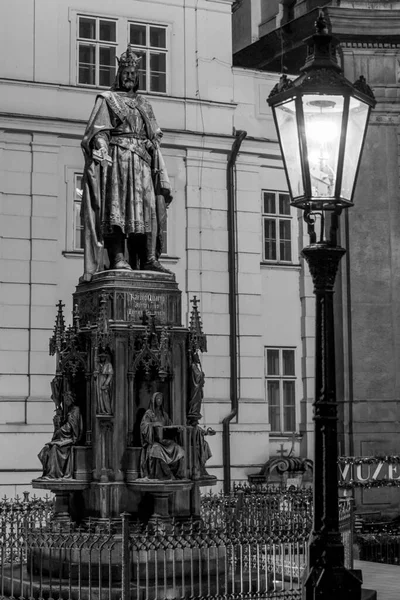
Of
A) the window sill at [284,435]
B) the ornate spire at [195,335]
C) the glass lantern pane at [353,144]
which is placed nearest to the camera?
the glass lantern pane at [353,144]

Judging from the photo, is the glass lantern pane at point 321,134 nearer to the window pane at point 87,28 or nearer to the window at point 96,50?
the window at point 96,50

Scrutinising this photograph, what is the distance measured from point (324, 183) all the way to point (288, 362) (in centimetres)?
1607

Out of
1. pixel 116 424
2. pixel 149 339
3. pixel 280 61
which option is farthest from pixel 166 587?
pixel 280 61

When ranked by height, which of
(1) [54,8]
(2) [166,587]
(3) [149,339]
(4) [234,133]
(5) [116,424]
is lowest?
(2) [166,587]

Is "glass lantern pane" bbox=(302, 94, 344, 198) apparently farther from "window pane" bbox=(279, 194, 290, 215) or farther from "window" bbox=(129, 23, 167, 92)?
"window pane" bbox=(279, 194, 290, 215)

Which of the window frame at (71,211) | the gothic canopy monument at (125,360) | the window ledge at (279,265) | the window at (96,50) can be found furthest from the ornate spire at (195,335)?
the window at (96,50)

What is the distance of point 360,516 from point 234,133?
8428mm

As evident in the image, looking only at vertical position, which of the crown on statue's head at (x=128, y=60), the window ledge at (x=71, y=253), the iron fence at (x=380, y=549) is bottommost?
the iron fence at (x=380, y=549)

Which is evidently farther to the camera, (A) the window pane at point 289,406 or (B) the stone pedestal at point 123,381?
(A) the window pane at point 289,406

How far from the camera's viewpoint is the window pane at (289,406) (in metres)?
24.2

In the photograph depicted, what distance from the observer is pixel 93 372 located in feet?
38.9

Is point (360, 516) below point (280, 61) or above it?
below

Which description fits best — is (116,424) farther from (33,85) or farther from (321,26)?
(33,85)

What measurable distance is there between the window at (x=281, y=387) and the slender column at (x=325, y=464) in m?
15.5
